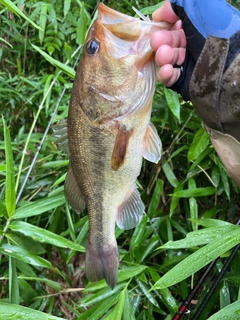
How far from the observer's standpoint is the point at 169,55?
4.46 ft

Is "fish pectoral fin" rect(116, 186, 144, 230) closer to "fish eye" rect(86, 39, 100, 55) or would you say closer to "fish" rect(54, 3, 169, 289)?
"fish" rect(54, 3, 169, 289)

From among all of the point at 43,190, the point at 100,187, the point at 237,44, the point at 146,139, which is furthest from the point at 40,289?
the point at 237,44

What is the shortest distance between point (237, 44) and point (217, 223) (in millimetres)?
885

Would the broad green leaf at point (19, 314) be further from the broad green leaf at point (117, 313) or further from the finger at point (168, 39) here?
the finger at point (168, 39)

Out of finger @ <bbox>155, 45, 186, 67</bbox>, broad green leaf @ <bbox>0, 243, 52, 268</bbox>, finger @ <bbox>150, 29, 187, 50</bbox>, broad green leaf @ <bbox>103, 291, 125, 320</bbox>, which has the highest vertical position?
finger @ <bbox>150, 29, 187, 50</bbox>

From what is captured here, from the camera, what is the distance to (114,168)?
5.08ft

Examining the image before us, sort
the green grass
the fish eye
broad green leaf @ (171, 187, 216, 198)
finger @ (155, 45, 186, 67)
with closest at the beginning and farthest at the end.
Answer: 1. finger @ (155, 45, 186, 67)
2. the fish eye
3. the green grass
4. broad green leaf @ (171, 187, 216, 198)

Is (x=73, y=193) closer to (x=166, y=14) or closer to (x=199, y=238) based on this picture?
(x=199, y=238)

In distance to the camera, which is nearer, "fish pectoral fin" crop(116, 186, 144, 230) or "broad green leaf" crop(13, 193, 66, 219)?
"fish pectoral fin" crop(116, 186, 144, 230)

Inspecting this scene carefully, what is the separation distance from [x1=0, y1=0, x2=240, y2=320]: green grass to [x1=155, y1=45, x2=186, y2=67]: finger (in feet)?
1.83

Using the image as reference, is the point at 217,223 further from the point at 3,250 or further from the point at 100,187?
the point at 3,250

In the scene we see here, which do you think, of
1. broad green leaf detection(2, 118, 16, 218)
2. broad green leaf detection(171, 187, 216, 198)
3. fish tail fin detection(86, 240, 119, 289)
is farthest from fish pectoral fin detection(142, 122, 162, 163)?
broad green leaf detection(171, 187, 216, 198)

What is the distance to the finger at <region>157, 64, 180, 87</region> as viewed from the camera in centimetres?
140

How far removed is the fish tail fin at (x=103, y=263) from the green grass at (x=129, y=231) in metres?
0.11
